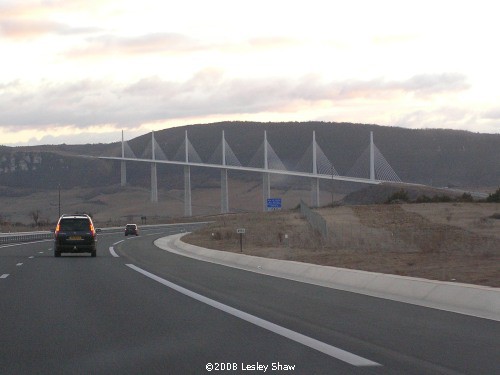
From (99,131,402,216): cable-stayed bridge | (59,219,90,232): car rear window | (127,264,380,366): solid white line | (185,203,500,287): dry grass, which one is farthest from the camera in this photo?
(99,131,402,216): cable-stayed bridge

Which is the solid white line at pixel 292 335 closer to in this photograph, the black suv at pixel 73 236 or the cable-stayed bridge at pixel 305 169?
the black suv at pixel 73 236

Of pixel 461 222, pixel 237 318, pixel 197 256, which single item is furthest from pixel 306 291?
pixel 461 222

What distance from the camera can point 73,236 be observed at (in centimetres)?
4159

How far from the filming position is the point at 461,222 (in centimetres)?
7262

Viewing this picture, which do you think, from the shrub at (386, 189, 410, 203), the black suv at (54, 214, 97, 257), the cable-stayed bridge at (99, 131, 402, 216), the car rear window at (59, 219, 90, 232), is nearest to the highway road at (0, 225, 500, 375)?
the black suv at (54, 214, 97, 257)

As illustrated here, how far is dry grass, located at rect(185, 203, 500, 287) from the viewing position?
27859mm

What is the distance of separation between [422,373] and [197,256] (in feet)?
103

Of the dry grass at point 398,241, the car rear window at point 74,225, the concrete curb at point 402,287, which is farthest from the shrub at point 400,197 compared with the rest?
the concrete curb at point 402,287

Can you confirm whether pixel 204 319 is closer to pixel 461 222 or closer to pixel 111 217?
pixel 461 222

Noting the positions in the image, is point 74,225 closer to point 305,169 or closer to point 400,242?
point 400,242

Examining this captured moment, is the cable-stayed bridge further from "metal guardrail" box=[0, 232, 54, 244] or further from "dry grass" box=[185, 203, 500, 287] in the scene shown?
"metal guardrail" box=[0, 232, 54, 244]

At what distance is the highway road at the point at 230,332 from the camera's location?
37.0ft

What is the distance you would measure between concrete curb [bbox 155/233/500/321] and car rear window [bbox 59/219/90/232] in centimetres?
1214

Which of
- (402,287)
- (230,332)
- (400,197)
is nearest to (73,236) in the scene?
(402,287)
